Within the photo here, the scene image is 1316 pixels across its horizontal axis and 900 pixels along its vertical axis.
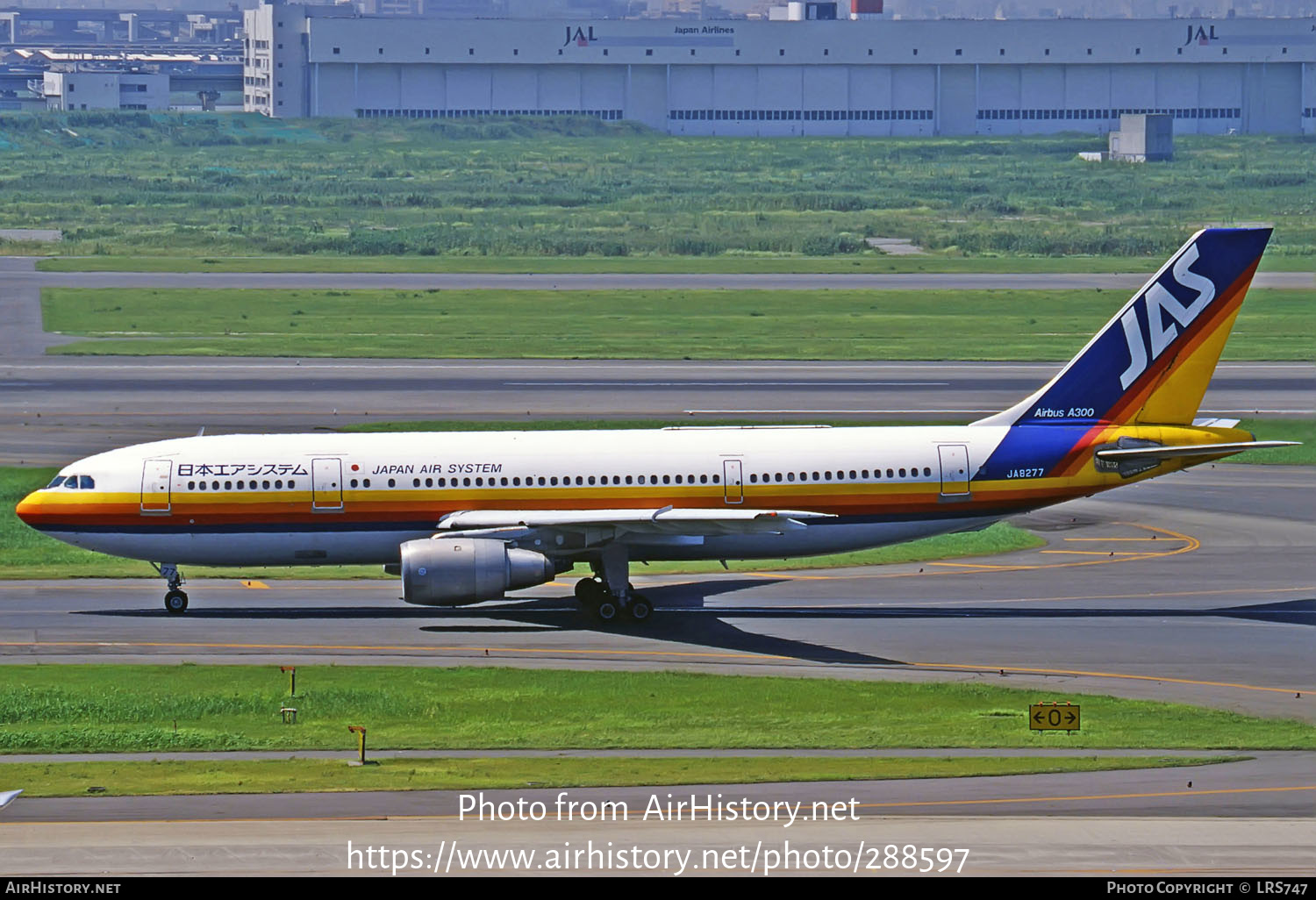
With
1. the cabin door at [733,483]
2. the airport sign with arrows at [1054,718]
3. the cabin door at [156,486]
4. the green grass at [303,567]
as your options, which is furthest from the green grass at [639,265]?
the airport sign with arrows at [1054,718]

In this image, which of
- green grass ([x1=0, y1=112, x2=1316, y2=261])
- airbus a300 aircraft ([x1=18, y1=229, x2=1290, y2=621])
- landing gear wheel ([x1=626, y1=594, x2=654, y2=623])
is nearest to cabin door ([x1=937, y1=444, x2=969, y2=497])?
airbus a300 aircraft ([x1=18, y1=229, x2=1290, y2=621])

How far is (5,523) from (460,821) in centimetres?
3433

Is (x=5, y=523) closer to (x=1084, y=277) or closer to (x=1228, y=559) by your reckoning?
(x=1228, y=559)

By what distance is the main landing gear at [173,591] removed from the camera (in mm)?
47875

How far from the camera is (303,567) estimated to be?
5341 cm

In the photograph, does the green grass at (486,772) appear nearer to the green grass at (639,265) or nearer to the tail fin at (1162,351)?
the tail fin at (1162,351)

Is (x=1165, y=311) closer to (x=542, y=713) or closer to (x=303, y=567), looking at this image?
(x=542, y=713)

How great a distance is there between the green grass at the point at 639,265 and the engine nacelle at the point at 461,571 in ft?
283

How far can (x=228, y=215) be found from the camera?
173m

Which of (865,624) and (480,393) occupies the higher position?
(480,393)

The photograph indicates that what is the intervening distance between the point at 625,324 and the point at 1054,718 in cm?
7159

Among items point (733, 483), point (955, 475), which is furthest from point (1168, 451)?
point (733, 483)
